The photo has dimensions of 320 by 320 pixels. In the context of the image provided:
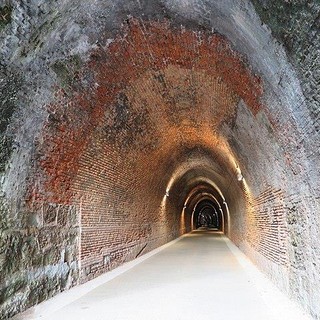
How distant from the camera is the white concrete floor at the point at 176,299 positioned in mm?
5254

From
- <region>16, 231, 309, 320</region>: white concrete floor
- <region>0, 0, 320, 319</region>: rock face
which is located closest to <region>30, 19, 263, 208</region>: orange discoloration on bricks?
<region>0, 0, 320, 319</region>: rock face

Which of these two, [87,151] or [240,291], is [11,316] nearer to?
[87,151]

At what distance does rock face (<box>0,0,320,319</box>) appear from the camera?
4.46 metres

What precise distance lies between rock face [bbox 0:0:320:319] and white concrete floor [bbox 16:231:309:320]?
1.21 ft

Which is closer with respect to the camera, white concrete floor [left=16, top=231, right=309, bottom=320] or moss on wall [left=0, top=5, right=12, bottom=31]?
moss on wall [left=0, top=5, right=12, bottom=31]

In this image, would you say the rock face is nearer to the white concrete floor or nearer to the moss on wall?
the moss on wall

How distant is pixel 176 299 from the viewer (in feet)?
20.3

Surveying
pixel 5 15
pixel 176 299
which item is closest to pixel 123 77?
pixel 5 15

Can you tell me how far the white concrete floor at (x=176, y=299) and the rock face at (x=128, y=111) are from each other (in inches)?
14.5

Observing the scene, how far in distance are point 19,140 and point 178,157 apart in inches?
356

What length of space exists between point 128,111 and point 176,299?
3.94 m

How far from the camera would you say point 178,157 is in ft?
46.6

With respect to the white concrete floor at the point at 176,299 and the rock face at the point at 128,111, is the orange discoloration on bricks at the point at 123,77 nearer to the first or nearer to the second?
the rock face at the point at 128,111

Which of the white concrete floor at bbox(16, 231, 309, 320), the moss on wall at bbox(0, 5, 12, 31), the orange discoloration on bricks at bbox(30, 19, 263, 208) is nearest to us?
the moss on wall at bbox(0, 5, 12, 31)
